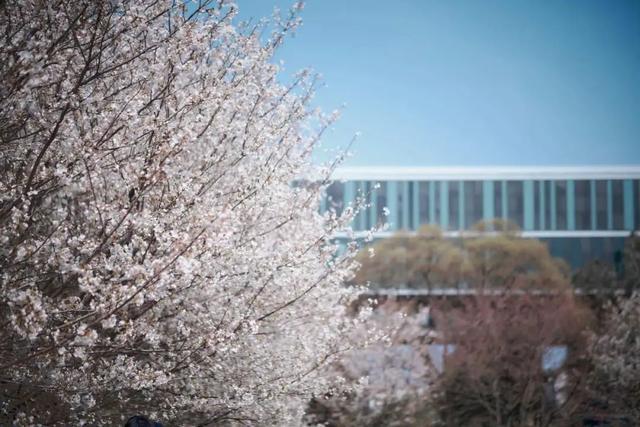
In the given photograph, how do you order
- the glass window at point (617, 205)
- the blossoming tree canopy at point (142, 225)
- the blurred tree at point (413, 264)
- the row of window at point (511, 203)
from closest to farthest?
the blossoming tree canopy at point (142, 225) → the blurred tree at point (413, 264) → the glass window at point (617, 205) → the row of window at point (511, 203)

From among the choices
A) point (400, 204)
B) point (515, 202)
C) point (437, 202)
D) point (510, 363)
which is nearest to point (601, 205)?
point (515, 202)

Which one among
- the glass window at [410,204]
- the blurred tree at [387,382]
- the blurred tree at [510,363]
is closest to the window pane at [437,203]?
the glass window at [410,204]

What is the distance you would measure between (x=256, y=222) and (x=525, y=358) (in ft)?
62.8

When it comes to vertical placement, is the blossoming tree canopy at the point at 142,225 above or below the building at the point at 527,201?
below

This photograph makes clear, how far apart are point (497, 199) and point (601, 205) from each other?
6655 millimetres

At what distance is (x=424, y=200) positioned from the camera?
53.7 m

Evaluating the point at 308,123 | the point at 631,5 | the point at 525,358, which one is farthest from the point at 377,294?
the point at 631,5

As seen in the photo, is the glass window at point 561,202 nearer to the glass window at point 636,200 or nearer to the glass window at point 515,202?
the glass window at point 515,202

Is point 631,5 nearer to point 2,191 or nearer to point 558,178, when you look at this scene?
point 558,178

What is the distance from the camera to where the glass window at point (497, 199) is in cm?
5356

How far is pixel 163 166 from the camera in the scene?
6.71 metres

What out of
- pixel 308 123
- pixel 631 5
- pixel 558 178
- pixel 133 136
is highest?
pixel 631 5

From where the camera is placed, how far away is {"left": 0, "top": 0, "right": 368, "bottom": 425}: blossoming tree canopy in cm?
624

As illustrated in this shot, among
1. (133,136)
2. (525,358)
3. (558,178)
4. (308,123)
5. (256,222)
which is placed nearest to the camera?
(133,136)
